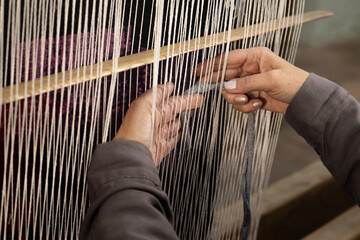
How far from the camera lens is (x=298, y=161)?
2441mm

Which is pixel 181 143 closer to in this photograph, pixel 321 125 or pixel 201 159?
pixel 201 159

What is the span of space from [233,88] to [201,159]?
9.4 inches

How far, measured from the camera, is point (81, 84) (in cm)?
92

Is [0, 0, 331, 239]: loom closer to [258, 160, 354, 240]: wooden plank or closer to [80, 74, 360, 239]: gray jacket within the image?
[80, 74, 360, 239]: gray jacket

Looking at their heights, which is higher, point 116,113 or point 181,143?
point 116,113

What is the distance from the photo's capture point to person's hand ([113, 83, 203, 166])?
0.92 metres

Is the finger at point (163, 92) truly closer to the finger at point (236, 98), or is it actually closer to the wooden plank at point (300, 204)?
the finger at point (236, 98)

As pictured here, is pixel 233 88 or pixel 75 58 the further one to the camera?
pixel 233 88

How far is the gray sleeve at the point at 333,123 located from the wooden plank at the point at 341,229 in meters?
0.88

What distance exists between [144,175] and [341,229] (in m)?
1.35

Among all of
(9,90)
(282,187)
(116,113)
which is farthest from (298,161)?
(9,90)

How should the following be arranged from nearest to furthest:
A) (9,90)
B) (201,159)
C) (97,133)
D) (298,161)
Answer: (9,90) → (97,133) → (201,159) → (298,161)

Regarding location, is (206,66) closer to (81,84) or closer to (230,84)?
(230,84)

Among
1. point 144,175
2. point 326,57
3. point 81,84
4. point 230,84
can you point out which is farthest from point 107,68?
point 326,57
